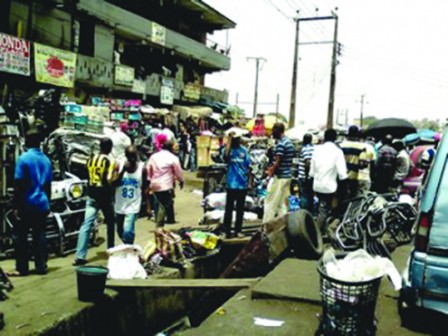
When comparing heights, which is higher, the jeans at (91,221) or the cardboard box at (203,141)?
the cardboard box at (203,141)

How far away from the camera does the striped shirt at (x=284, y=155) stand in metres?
8.33

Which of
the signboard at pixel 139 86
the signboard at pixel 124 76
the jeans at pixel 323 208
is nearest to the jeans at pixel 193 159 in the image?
the signboard at pixel 124 76

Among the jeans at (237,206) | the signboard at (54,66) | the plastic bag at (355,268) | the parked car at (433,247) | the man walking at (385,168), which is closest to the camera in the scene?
the parked car at (433,247)

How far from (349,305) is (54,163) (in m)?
6.63

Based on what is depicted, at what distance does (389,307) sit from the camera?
4582 millimetres

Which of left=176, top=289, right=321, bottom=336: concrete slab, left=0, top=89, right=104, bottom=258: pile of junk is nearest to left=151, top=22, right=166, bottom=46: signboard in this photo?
left=0, top=89, right=104, bottom=258: pile of junk

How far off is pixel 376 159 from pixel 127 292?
6.53 meters

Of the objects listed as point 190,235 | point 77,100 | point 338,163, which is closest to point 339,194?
point 338,163

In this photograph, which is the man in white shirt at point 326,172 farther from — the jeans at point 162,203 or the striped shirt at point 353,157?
the jeans at point 162,203

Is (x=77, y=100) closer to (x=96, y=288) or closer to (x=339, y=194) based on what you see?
(x=339, y=194)

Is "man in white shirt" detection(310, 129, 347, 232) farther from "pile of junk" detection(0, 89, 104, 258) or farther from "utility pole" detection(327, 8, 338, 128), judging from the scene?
"utility pole" detection(327, 8, 338, 128)

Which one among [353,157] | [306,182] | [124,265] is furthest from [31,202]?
[353,157]

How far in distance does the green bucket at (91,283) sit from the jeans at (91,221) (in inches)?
69.1

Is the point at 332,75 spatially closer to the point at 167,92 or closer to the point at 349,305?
the point at 167,92
